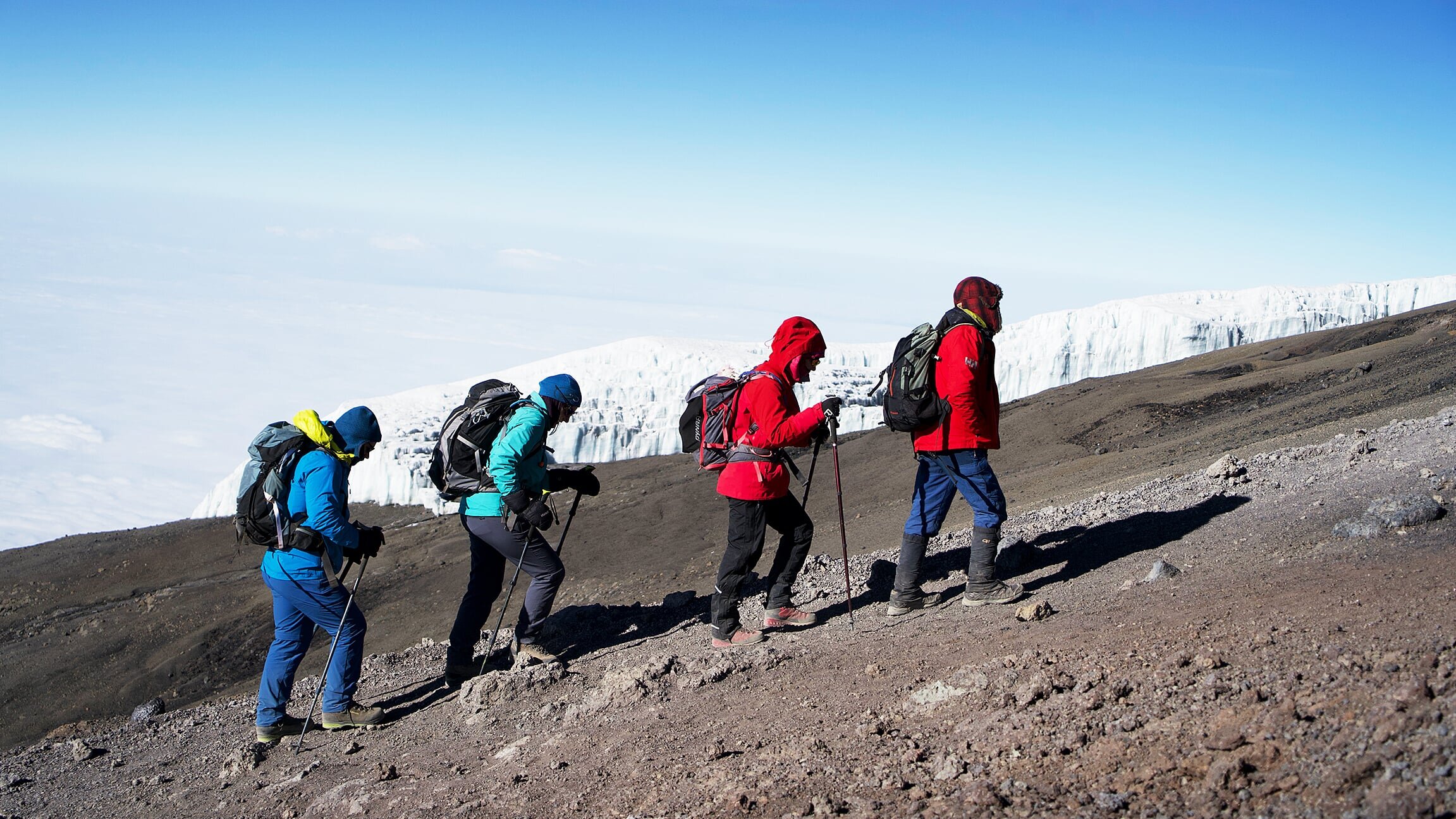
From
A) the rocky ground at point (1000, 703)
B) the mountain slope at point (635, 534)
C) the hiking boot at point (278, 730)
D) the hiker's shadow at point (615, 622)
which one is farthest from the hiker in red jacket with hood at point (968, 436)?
the mountain slope at point (635, 534)

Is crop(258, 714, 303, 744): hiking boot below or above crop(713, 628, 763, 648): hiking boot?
Result: below

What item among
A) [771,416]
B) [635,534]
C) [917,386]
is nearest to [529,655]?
[771,416]

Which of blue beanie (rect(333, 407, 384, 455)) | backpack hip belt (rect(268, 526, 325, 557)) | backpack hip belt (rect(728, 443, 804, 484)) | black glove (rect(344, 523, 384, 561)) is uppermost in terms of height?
blue beanie (rect(333, 407, 384, 455))

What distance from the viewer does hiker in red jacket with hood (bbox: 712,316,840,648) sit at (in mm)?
5645

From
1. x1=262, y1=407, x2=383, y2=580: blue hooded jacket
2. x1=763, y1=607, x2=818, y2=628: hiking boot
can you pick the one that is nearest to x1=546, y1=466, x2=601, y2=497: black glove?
x1=262, y1=407, x2=383, y2=580: blue hooded jacket

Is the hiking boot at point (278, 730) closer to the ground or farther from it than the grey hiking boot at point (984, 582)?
closer to the ground

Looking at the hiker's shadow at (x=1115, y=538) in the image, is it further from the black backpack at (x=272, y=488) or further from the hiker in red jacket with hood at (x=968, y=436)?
the black backpack at (x=272, y=488)

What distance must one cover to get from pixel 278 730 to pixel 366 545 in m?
1.28

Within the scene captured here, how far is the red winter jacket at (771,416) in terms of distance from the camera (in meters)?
5.65

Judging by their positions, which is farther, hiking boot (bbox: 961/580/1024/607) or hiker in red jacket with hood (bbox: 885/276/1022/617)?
hiking boot (bbox: 961/580/1024/607)

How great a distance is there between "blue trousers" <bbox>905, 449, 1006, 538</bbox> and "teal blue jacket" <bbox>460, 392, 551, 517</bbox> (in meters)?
2.39

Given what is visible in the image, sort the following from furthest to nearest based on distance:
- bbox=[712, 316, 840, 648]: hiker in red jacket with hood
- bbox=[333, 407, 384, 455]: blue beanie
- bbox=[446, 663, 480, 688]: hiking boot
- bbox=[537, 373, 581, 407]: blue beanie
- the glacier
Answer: the glacier → bbox=[446, 663, 480, 688]: hiking boot → bbox=[537, 373, 581, 407]: blue beanie → bbox=[333, 407, 384, 455]: blue beanie → bbox=[712, 316, 840, 648]: hiker in red jacket with hood

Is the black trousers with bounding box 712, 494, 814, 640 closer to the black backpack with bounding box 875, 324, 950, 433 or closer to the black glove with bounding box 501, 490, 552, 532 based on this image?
the black backpack with bounding box 875, 324, 950, 433

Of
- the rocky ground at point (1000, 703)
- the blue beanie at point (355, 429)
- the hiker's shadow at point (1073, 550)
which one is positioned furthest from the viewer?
the hiker's shadow at point (1073, 550)
